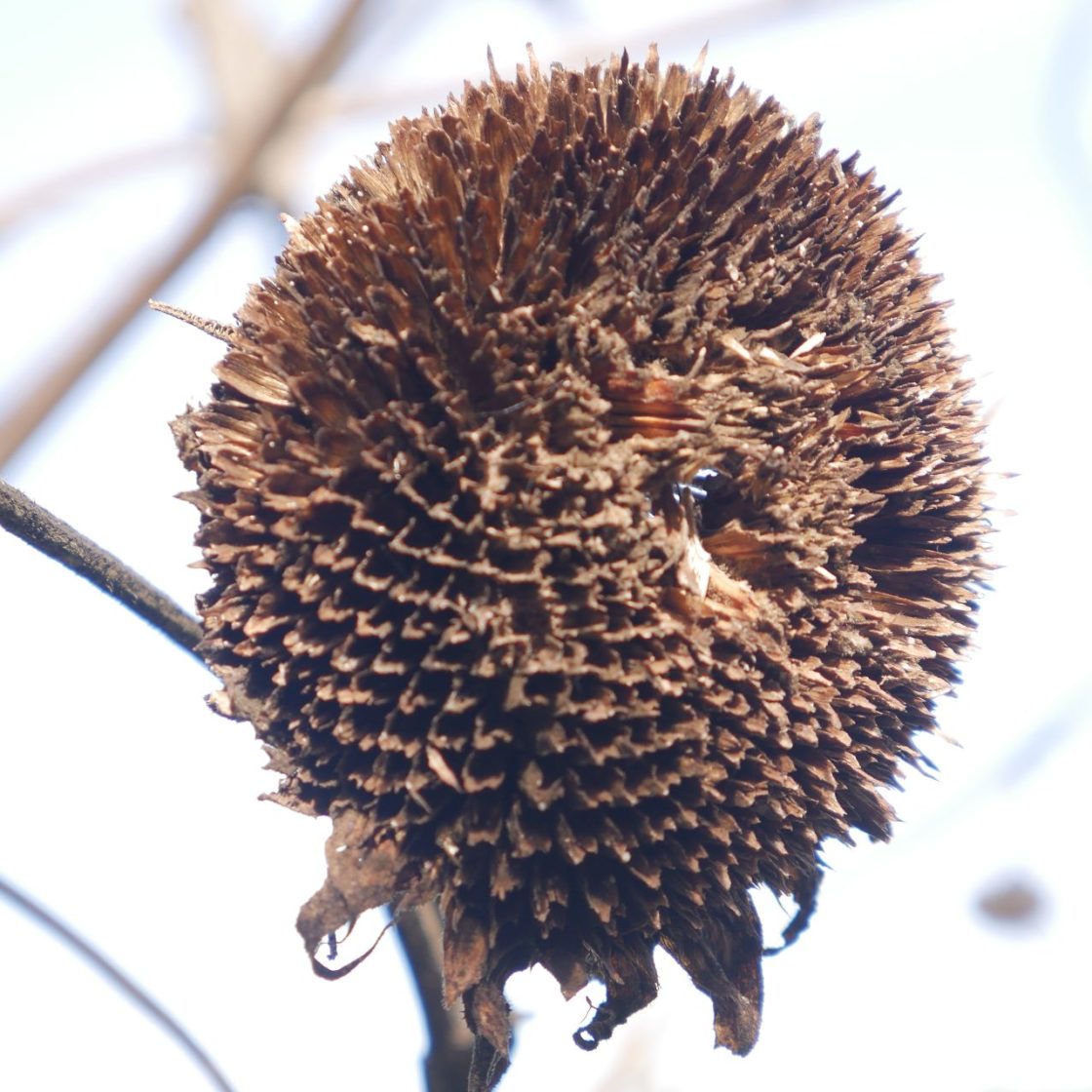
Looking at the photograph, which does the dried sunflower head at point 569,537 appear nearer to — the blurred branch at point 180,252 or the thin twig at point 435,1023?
the thin twig at point 435,1023

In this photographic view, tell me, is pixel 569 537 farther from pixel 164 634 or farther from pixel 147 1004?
pixel 147 1004

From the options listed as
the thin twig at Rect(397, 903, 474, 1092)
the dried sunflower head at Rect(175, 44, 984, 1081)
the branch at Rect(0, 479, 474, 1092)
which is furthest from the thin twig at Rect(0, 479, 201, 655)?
the thin twig at Rect(397, 903, 474, 1092)

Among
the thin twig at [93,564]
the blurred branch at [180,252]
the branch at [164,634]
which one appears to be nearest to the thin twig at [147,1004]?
the branch at [164,634]

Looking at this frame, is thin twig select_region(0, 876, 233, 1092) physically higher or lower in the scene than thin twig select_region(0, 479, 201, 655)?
lower

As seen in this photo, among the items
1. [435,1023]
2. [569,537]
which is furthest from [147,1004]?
[569,537]

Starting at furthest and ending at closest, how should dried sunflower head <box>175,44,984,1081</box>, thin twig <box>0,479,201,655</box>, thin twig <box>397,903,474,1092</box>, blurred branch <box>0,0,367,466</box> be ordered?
thin twig <box>397,903,474,1092</box>, thin twig <box>0,479,201,655</box>, dried sunflower head <box>175,44,984,1081</box>, blurred branch <box>0,0,367,466</box>

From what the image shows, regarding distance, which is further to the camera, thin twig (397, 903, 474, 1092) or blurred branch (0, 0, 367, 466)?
thin twig (397, 903, 474, 1092)

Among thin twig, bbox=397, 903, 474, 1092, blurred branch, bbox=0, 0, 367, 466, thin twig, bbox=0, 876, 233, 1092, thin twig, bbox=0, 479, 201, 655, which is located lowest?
thin twig, bbox=0, 876, 233, 1092

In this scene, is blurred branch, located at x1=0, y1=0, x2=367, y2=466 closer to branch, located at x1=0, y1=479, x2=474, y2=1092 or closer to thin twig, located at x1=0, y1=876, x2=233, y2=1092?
branch, located at x1=0, y1=479, x2=474, y2=1092

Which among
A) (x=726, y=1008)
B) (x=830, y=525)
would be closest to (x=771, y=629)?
(x=830, y=525)
